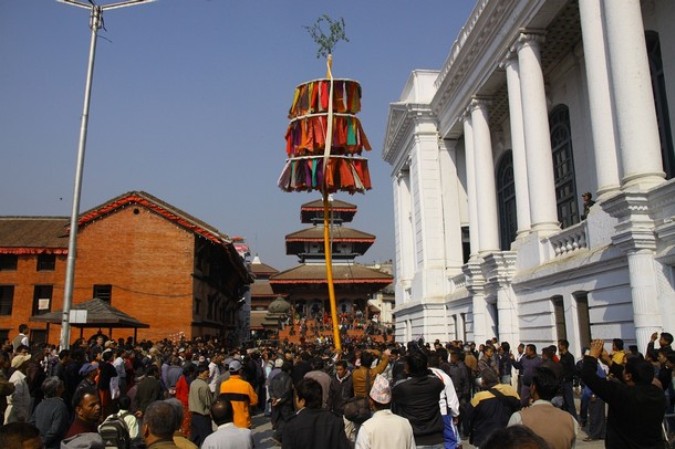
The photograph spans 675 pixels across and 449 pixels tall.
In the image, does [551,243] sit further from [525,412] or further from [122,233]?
[122,233]

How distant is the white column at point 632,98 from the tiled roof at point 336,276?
34.9 meters

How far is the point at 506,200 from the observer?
81.7 ft

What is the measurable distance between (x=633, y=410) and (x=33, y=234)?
3568cm

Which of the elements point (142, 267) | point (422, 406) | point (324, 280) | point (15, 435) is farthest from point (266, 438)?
point (324, 280)

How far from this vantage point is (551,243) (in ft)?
51.2

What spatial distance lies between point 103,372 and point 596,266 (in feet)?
34.3

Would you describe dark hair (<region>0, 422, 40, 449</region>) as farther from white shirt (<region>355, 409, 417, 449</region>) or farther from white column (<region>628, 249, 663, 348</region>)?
white column (<region>628, 249, 663, 348</region>)

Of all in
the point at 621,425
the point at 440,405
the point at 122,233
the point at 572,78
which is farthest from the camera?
the point at 122,233

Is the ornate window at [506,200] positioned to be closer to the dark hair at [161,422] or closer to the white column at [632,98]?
the white column at [632,98]

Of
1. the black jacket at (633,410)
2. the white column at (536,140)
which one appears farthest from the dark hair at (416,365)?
the white column at (536,140)

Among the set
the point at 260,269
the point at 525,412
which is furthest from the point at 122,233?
the point at 260,269

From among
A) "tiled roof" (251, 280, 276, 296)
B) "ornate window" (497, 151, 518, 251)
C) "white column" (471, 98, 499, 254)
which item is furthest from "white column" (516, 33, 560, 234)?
"tiled roof" (251, 280, 276, 296)

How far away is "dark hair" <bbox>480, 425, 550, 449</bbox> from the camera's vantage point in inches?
82.7

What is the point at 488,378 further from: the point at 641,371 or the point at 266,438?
the point at 266,438
